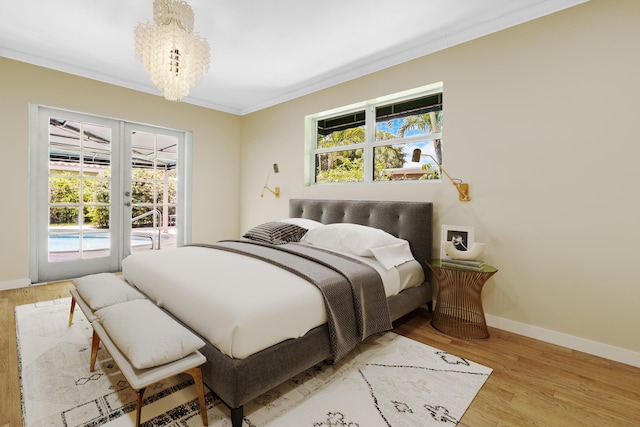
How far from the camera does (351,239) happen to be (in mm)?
2686

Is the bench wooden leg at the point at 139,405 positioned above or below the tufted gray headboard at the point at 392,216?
below

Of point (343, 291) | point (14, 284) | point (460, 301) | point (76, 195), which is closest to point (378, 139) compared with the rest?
point (460, 301)

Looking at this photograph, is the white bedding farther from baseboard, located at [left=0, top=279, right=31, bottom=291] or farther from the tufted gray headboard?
baseboard, located at [left=0, top=279, right=31, bottom=291]

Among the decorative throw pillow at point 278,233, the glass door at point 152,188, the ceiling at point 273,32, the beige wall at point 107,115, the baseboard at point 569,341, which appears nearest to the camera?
the baseboard at point 569,341

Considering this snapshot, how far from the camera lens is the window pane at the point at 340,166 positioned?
12.3 ft

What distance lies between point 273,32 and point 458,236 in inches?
93.4

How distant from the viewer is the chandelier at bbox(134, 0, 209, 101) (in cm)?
210

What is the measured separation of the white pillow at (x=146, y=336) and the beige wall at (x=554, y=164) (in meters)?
2.35

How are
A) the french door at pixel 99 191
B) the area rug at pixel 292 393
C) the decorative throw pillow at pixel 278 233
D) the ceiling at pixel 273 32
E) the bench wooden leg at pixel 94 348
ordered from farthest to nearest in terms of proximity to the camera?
the french door at pixel 99 191, the decorative throw pillow at pixel 278 233, the ceiling at pixel 273 32, the bench wooden leg at pixel 94 348, the area rug at pixel 292 393

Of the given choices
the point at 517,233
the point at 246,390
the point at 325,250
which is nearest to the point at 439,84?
the point at 517,233

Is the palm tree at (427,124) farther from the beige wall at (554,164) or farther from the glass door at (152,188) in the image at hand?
the glass door at (152,188)

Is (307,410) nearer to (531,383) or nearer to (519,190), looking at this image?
(531,383)

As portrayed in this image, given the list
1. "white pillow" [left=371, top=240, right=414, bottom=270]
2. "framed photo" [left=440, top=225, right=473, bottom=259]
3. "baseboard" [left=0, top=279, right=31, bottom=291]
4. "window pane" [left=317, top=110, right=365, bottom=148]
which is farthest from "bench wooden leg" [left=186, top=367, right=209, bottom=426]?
"baseboard" [left=0, top=279, right=31, bottom=291]

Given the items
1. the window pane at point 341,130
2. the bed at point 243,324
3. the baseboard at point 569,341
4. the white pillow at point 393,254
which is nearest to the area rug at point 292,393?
the bed at point 243,324
